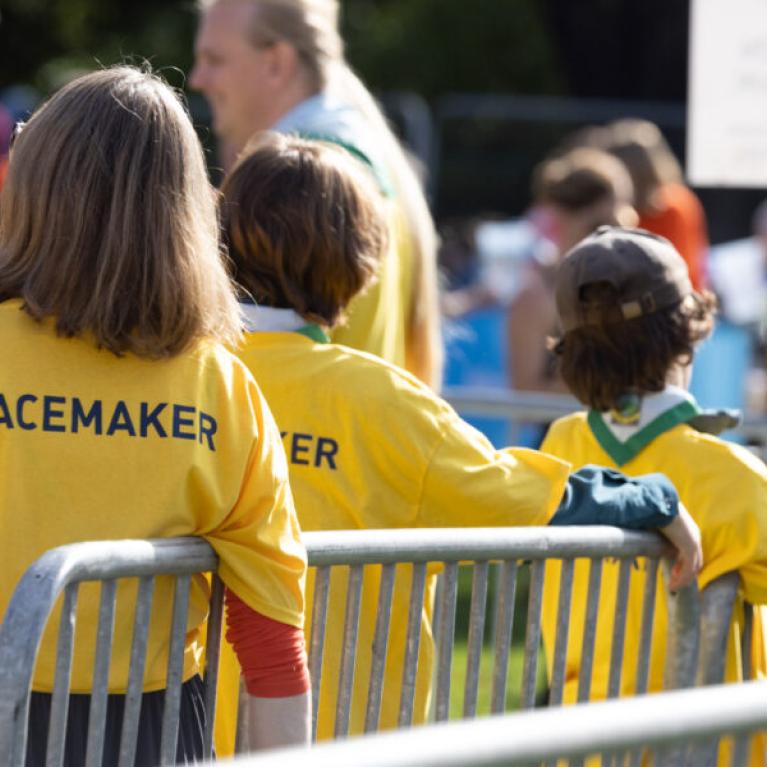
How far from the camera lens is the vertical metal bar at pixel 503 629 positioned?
9.40 feet

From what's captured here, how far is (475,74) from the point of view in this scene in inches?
971

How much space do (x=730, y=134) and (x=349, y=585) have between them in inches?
87.9

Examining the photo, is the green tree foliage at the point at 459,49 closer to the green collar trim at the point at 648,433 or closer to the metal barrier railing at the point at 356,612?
the green collar trim at the point at 648,433

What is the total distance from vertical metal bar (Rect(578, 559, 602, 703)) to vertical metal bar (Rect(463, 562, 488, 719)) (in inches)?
8.5

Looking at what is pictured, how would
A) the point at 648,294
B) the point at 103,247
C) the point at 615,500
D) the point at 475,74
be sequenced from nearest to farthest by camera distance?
the point at 103,247 < the point at 615,500 < the point at 648,294 < the point at 475,74

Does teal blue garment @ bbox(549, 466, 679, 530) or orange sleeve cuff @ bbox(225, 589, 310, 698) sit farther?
teal blue garment @ bbox(549, 466, 679, 530)

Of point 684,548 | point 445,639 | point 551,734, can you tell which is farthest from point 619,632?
point 551,734

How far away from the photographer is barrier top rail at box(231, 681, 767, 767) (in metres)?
1.46

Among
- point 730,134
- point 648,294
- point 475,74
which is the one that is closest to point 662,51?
point 475,74

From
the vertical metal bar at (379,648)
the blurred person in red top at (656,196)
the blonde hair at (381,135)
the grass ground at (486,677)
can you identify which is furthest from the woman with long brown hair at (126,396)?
the blurred person in red top at (656,196)

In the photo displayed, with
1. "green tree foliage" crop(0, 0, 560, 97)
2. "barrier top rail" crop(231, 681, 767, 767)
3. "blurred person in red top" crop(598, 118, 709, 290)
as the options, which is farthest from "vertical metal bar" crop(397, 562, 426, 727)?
"green tree foliage" crop(0, 0, 560, 97)

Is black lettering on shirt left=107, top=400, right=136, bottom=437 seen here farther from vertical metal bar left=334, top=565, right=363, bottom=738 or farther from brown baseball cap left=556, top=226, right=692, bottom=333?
brown baseball cap left=556, top=226, right=692, bottom=333

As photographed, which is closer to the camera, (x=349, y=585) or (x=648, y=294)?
(x=349, y=585)

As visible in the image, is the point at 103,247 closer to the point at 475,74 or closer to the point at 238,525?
the point at 238,525
